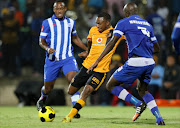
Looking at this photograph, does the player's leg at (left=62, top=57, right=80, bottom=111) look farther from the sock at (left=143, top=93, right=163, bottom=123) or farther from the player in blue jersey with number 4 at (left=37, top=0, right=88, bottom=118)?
the sock at (left=143, top=93, right=163, bottom=123)

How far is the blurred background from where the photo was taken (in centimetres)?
1427

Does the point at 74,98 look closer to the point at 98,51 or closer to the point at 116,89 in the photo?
the point at 98,51

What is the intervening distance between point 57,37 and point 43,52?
236 inches

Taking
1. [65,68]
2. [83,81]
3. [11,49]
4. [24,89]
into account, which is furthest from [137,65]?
[11,49]

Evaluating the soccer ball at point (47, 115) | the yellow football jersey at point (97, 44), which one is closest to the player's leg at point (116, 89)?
the yellow football jersey at point (97, 44)

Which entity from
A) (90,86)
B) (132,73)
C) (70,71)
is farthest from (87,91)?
(70,71)

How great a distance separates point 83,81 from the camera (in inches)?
331

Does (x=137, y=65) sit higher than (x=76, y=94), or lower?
higher

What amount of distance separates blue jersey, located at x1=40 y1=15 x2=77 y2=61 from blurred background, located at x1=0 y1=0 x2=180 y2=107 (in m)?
A: 4.89

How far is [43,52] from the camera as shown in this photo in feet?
49.2

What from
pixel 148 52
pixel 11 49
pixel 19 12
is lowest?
pixel 11 49

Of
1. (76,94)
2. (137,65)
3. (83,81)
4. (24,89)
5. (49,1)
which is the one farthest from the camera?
(49,1)

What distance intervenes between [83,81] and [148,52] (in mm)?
1779

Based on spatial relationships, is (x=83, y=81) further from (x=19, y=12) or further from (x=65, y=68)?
(x=19, y=12)
